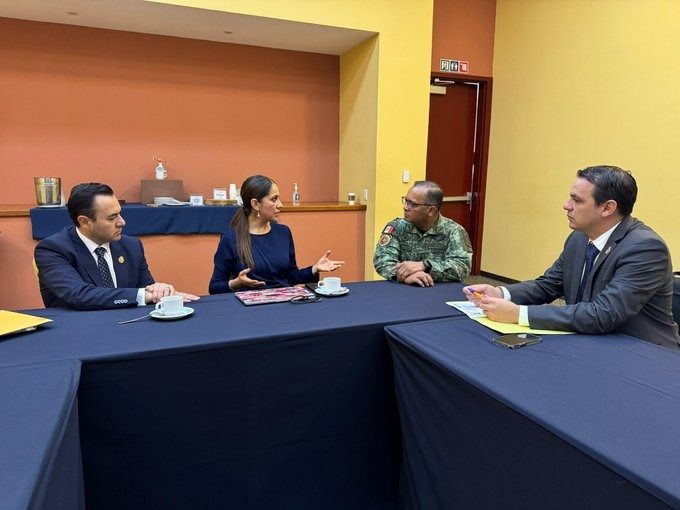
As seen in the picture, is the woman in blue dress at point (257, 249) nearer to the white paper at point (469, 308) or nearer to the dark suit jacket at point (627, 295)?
the white paper at point (469, 308)

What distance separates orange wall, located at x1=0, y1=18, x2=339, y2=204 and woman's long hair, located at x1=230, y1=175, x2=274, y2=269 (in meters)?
2.28

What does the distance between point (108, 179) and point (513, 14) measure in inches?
165

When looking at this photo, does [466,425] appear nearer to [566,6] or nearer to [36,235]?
[36,235]

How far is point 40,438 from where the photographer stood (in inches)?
31.1

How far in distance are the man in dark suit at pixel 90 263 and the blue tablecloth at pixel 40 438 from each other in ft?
1.65

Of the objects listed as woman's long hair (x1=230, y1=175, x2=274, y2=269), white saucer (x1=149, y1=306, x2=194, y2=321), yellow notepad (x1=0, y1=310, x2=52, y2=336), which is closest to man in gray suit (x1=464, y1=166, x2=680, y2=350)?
white saucer (x1=149, y1=306, x2=194, y2=321)

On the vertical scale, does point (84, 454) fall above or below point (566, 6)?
below

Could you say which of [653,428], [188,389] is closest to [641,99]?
[653,428]

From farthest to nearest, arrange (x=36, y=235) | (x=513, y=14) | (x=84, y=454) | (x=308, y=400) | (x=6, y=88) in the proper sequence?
1. (x=513, y=14)
2. (x=6, y=88)
3. (x=36, y=235)
4. (x=308, y=400)
5. (x=84, y=454)

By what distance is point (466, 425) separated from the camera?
1.11m

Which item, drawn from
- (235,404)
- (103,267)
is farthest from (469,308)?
(103,267)

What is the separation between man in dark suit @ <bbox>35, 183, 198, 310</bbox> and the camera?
1.58 meters

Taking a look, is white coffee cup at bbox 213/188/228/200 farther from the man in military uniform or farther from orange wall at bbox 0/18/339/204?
the man in military uniform

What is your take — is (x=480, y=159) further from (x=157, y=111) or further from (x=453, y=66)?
(x=157, y=111)
